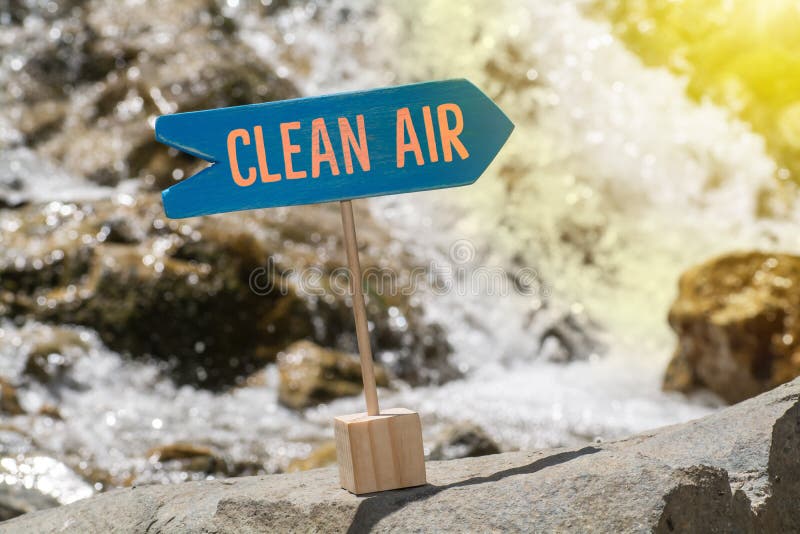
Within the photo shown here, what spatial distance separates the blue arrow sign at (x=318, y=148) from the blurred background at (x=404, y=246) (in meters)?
1.85

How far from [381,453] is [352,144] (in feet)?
2.63

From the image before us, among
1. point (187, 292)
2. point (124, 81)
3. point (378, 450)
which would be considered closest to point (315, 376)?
point (187, 292)

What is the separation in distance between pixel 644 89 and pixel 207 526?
25.3 ft

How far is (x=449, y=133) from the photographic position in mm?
2406

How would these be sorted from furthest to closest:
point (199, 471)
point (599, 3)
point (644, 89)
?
1. point (599, 3)
2. point (644, 89)
3. point (199, 471)

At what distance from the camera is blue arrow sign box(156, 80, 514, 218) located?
2.32 m

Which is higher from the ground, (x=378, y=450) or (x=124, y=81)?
(x=124, y=81)

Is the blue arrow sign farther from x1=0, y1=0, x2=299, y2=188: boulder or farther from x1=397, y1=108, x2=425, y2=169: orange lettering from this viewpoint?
x1=0, y1=0, x2=299, y2=188: boulder

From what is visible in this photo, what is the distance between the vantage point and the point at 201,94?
27.0 feet

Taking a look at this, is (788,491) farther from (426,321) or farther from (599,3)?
(599,3)

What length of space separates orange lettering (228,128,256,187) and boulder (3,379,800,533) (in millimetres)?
791

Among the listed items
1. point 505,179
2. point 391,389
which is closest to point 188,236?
point 391,389

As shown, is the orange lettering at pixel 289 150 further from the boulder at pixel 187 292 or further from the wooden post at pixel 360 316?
the boulder at pixel 187 292

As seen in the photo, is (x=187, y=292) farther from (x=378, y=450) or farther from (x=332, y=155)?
(x=378, y=450)
